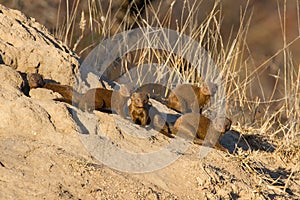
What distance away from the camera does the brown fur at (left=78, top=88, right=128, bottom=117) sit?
5.45 metres

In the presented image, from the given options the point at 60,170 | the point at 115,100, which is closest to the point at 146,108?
the point at 115,100

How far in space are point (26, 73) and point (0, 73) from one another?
0.42 m

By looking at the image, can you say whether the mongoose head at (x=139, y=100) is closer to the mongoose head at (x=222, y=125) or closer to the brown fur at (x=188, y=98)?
the mongoose head at (x=222, y=125)

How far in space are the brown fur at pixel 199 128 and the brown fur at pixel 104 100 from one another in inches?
20.0

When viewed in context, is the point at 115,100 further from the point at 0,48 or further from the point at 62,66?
the point at 0,48

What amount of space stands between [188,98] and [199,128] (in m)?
0.90

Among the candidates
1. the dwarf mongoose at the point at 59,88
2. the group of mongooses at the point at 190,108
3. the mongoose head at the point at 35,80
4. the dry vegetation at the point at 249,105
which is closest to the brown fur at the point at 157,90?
the group of mongooses at the point at 190,108

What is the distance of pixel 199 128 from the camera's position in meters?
5.89

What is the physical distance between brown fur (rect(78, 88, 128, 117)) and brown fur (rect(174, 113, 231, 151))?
1.67 ft

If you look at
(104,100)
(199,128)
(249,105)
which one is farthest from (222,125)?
(249,105)

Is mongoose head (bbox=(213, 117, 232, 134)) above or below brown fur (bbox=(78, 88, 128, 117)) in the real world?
below

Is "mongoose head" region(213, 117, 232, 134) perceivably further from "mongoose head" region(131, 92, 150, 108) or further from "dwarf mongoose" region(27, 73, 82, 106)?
"dwarf mongoose" region(27, 73, 82, 106)

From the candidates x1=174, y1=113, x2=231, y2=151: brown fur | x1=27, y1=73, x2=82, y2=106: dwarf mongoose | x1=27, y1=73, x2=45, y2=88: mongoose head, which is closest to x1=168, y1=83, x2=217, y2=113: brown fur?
x1=174, y1=113, x2=231, y2=151: brown fur

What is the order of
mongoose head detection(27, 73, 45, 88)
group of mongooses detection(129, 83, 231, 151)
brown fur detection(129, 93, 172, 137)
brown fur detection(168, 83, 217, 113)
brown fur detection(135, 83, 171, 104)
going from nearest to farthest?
1. mongoose head detection(27, 73, 45, 88)
2. brown fur detection(129, 93, 172, 137)
3. group of mongooses detection(129, 83, 231, 151)
4. brown fur detection(168, 83, 217, 113)
5. brown fur detection(135, 83, 171, 104)
